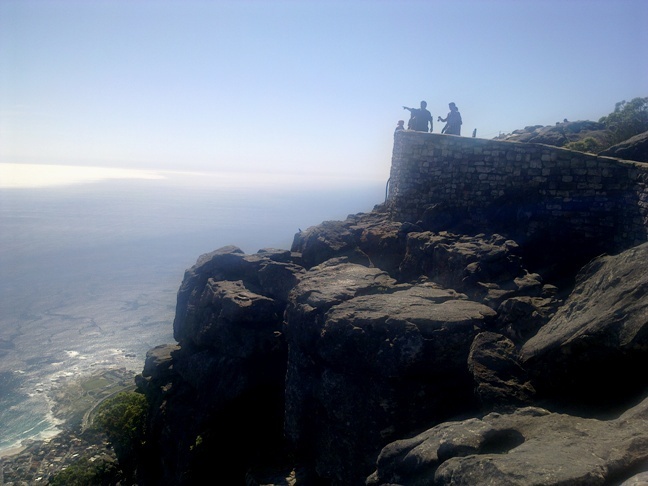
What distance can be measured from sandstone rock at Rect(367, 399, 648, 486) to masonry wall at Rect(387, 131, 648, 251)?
1244 centimetres

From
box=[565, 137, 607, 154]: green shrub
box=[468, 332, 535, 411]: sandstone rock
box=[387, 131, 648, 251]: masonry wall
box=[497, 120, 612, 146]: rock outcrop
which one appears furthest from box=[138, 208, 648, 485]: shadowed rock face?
box=[497, 120, 612, 146]: rock outcrop

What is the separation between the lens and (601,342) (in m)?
14.0

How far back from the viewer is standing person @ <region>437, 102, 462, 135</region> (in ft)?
110

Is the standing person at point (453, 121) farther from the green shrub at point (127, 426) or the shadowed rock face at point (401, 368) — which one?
the green shrub at point (127, 426)

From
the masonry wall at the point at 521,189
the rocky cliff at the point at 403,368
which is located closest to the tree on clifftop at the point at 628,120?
the masonry wall at the point at 521,189

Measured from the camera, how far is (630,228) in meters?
21.7

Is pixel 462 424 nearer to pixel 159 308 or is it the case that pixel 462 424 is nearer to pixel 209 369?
pixel 209 369

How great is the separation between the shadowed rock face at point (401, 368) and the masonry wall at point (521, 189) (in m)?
2.26

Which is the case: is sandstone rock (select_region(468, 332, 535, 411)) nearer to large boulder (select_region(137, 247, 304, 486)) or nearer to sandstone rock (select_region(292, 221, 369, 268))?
sandstone rock (select_region(292, 221, 369, 268))

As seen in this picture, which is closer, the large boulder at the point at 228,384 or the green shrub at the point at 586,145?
the large boulder at the point at 228,384

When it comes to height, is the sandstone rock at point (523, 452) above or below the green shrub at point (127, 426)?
above

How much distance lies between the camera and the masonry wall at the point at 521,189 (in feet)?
73.0

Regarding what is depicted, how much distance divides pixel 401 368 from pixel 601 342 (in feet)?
24.2

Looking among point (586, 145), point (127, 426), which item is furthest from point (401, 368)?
point (127, 426)
